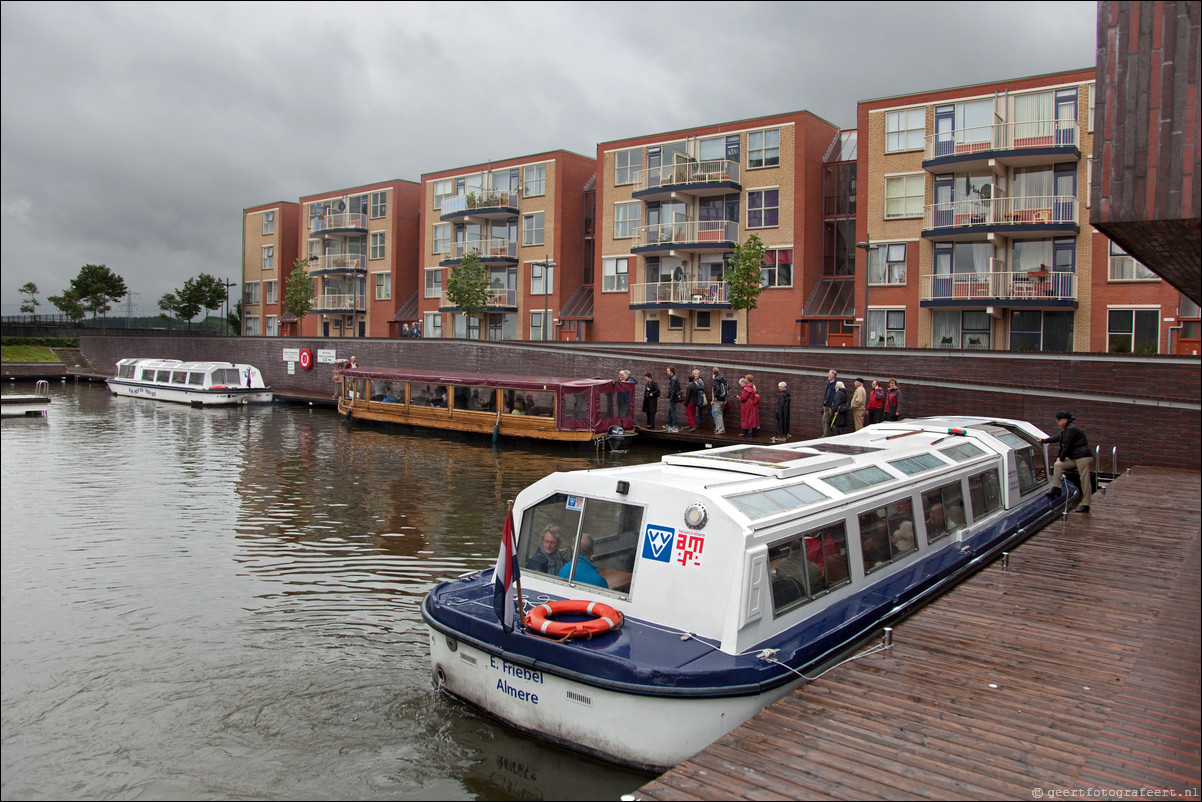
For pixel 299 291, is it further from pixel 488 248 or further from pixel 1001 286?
pixel 1001 286

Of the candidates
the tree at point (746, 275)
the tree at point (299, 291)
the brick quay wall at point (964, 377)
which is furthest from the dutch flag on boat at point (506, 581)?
the tree at point (299, 291)

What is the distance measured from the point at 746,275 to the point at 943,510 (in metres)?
23.9

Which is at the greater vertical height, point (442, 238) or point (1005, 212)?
point (442, 238)

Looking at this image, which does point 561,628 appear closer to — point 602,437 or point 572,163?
point 602,437

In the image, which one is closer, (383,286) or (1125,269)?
(1125,269)

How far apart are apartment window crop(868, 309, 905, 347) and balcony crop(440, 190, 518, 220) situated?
72.6 ft

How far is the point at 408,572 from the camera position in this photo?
13.2 metres

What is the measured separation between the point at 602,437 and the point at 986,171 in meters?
18.4

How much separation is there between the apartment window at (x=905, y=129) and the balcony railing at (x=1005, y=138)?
0.58 m

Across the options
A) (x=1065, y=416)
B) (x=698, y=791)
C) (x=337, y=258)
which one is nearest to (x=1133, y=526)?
(x=1065, y=416)

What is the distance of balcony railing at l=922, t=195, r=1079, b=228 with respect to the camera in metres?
31.0

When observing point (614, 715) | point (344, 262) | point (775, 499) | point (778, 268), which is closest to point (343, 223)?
point (344, 262)

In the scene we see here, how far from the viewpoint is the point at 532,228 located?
49094 mm

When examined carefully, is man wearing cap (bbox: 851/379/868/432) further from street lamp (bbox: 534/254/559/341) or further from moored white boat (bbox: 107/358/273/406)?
moored white boat (bbox: 107/358/273/406)
